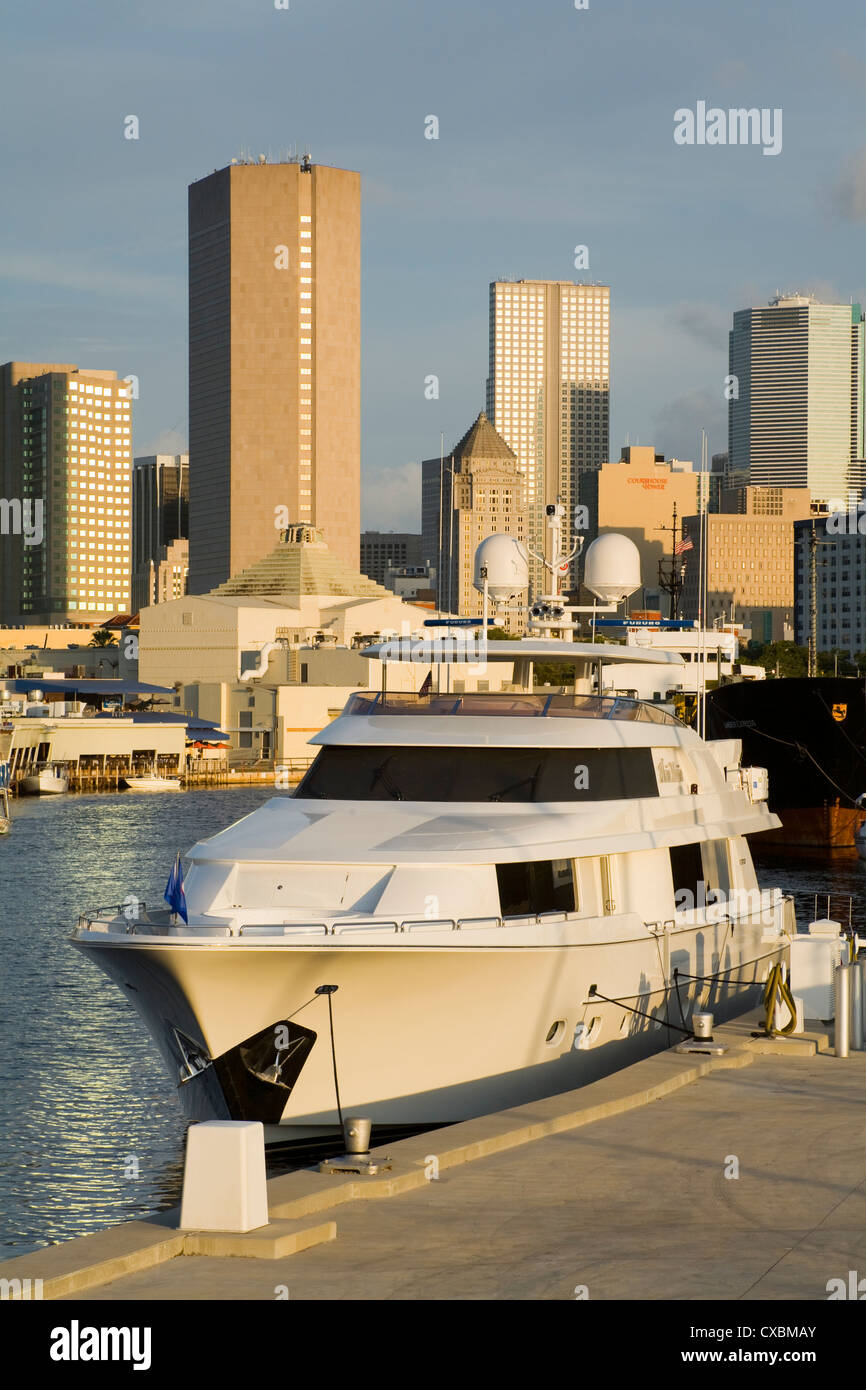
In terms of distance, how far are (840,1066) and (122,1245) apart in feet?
31.5

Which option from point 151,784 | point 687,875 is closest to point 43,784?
point 151,784

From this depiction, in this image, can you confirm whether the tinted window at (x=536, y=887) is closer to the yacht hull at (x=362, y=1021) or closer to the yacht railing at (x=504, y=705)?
the yacht hull at (x=362, y=1021)

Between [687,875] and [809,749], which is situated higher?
[687,875]

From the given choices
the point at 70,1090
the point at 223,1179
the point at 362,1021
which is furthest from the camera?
the point at 70,1090

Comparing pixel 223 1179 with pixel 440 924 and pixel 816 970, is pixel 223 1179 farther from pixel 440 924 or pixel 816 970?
pixel 816 970

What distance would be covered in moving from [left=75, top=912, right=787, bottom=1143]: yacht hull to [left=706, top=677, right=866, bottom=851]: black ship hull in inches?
1918

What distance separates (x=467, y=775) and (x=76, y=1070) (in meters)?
10.1

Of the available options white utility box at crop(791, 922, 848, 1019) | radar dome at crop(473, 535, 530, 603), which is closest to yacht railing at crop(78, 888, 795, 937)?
white utility box at crop(791, 922, 848, 1019)

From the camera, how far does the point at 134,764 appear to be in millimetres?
141625

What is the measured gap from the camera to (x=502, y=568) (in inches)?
1237

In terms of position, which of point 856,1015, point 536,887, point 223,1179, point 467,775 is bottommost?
point 856,1015

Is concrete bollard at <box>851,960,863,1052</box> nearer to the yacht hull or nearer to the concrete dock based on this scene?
the concrete dock

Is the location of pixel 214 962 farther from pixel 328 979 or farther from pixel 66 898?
pixel 66 898

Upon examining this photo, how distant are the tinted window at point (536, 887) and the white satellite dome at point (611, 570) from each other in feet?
37.9
